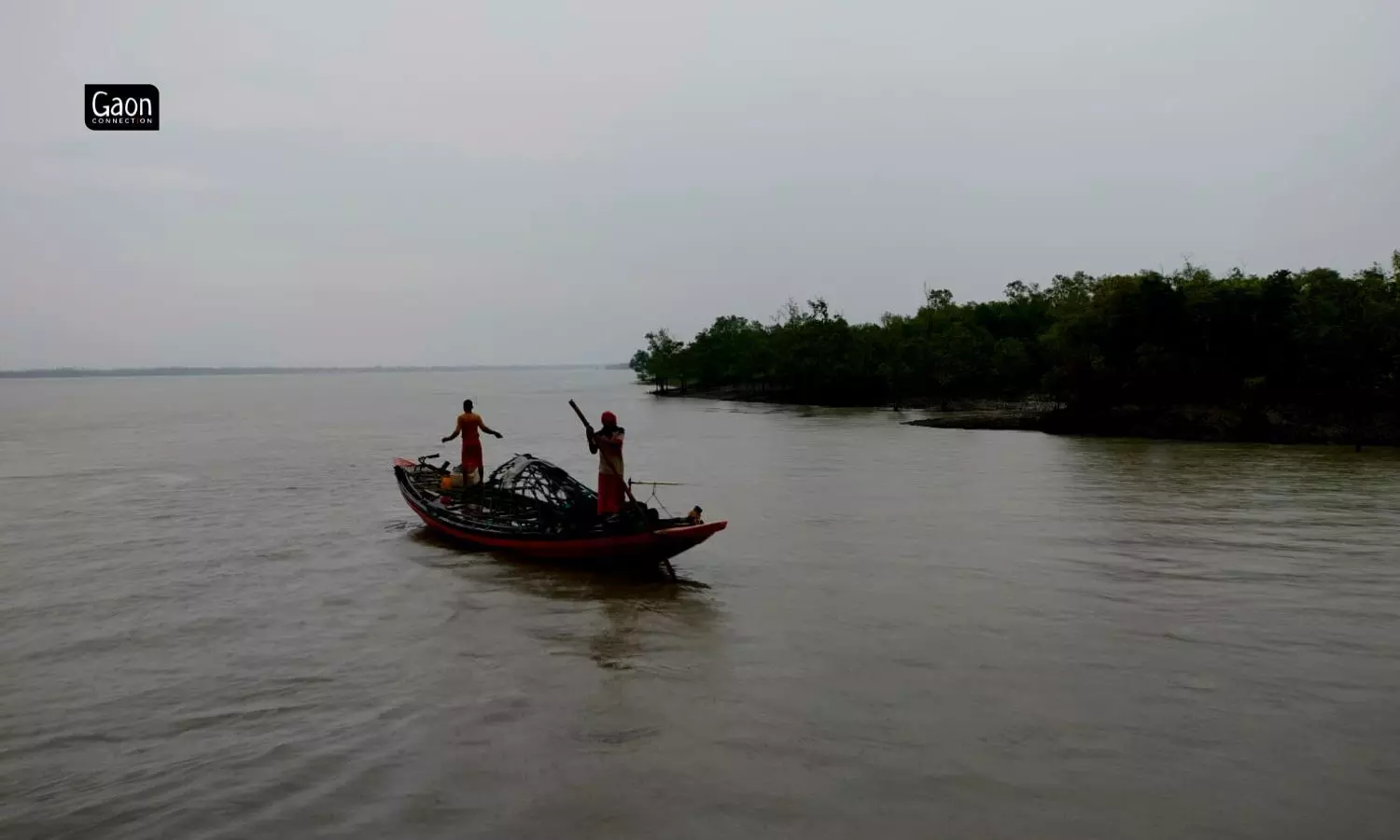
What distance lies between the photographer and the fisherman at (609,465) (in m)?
10.7

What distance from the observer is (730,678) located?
25.1 feet

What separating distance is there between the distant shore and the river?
14.3m

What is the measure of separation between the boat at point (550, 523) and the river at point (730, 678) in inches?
14.6

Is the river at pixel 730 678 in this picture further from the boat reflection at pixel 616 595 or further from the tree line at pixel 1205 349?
the tree line at pixel 1205 349

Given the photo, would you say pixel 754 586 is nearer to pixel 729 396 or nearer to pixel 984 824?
pixel 984 824

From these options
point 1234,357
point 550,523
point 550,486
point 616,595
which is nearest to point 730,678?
point 616,595

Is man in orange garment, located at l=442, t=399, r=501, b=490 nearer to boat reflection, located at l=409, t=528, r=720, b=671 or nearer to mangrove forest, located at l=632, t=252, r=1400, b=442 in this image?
boat reflection, located at l=409, t=528, r=720, b=671

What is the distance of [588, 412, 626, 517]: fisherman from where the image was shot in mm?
10680

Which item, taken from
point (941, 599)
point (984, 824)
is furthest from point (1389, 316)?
point (984, 824)

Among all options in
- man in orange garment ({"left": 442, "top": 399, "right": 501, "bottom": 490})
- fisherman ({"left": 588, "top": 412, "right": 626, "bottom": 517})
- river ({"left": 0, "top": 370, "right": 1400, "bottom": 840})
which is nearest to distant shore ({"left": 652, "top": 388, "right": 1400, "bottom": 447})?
river ({"left": 0, "top": 370, "right": 1400, "bottom": 840})

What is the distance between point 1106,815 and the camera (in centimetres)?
521

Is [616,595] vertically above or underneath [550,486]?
underneath

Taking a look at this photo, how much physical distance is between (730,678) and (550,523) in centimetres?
448

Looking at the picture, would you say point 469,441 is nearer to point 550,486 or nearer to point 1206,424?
point 550,486
